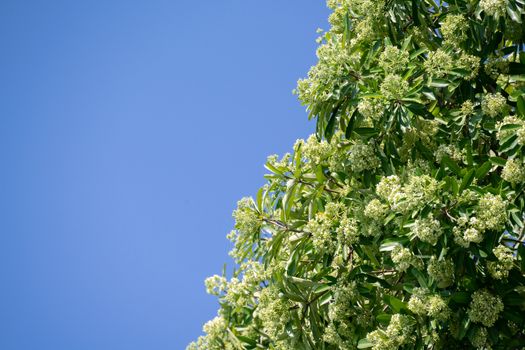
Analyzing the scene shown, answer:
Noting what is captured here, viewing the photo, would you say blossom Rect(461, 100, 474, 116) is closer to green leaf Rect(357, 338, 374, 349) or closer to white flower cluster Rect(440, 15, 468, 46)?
white flower cluster Rect(440, 15, 468, 46)

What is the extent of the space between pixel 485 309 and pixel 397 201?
3.13ft

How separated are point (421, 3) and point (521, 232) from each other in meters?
2.13

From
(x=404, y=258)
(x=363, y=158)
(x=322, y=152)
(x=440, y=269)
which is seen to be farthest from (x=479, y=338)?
(x=322, y=152)

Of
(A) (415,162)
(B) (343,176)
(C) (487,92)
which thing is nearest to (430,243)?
(A) (415,162)

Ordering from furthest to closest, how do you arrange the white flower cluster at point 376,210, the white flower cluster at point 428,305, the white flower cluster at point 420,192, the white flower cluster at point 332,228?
the white flower cluster at point 332,228 → the white flower cluster at point 376,210 → the white flower cluster at point 428,305 → the white flower cluster at point 420,192

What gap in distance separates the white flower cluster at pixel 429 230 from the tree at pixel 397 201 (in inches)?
0.4

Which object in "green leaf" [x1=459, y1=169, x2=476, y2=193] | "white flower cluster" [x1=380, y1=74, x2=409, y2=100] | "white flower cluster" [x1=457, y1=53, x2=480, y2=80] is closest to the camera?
"green leaf" [x1=459, y1=169, x2=476, y2=193]

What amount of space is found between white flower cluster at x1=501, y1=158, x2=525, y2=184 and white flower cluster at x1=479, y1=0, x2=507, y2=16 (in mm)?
1228

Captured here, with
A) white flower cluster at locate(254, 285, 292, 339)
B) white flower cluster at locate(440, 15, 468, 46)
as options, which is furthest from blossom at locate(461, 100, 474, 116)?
white flower cluster at locate(254, 285, 292, 339)

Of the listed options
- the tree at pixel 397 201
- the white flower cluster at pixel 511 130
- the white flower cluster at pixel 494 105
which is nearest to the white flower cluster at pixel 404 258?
the tree at pixel 397 201

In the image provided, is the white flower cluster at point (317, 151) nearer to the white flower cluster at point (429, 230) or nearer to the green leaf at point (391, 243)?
the green leaf at point (391, 243)

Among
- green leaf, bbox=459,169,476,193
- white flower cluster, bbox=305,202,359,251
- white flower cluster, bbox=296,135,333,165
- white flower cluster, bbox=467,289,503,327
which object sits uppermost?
white flower cluster, bbox=296,135,333,165

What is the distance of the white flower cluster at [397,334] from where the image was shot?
466 cm

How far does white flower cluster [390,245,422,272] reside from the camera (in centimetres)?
463
